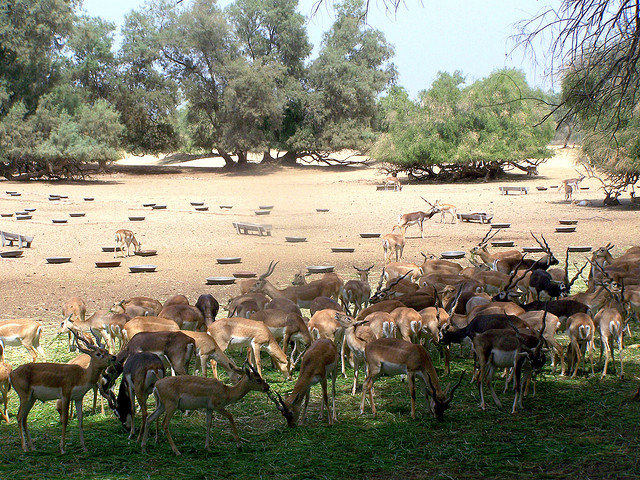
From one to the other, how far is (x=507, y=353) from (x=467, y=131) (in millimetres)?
33699

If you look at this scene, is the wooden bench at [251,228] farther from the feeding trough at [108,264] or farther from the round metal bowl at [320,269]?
the round metal bowl at [320,269]

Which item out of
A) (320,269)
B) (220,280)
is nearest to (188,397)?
(220,280)

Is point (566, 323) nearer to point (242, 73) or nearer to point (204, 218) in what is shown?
point (204, 218)

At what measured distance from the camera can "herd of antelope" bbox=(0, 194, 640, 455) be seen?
6.55 m

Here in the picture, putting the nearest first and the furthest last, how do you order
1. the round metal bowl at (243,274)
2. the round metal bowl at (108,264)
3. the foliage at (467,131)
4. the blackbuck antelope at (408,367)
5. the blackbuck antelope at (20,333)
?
1. the blackbuck antelope at (408,367)
2. the blackbuck antelope at (20,333)
3. the round metal bowl at (243,274)
4. the round metal bowl at (108,264)
5. the foliage at (467,131)

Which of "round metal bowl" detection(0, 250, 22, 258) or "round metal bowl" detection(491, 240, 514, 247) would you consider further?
"round metal bowl" detection(491, 240, 514, 247)

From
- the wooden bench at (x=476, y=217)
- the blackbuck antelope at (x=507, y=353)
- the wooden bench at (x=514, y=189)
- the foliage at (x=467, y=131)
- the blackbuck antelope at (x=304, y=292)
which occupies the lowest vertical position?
the blackbuck antelope at (x=304, y=292)

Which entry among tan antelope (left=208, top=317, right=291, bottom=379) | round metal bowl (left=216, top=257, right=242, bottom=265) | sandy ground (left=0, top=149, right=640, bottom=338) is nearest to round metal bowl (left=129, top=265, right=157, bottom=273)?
sandy ground (left=0, top=149, right=640, bottom=338)

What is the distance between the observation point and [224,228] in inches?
925

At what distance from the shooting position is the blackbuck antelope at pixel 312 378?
693 centimetres

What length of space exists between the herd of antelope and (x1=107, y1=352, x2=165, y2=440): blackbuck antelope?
0.01 meters

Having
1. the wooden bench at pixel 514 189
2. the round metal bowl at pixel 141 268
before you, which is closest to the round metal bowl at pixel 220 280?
the round metal bowl at pixel 141 268

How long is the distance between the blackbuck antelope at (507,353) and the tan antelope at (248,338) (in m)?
2.44

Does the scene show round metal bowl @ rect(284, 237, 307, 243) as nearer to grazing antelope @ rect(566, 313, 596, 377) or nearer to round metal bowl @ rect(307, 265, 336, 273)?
round metal bowl @ rect(307, 265, 336, 273)
